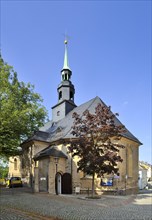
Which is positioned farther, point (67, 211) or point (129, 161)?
point (129, 161)

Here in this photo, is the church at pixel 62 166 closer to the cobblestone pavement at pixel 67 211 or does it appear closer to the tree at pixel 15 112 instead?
the tree at pixel 15 112

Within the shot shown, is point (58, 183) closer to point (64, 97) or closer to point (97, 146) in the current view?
point (97, 146)

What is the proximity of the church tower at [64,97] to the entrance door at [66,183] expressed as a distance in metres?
12.4

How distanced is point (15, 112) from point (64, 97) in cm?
1677

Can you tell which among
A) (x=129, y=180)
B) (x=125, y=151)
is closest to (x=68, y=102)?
(x=125, y=151)

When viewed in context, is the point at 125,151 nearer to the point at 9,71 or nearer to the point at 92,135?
the point at 92,135

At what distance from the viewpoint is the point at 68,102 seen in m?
36.2

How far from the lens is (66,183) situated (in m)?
24.6

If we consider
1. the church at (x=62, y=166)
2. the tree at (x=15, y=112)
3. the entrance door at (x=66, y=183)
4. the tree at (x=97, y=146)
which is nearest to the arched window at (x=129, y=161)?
the church at (x=62, y=166)

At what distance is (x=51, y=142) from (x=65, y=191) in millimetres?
7107

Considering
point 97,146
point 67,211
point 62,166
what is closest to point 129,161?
point 62,166

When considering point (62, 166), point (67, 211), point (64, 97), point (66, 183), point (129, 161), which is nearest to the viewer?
point (67, 211)

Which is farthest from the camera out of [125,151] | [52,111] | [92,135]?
[52,111]

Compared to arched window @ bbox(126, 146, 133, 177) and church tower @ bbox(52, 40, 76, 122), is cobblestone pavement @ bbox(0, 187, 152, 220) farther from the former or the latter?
church tower @ bbox(52, 40, 76, 122)
